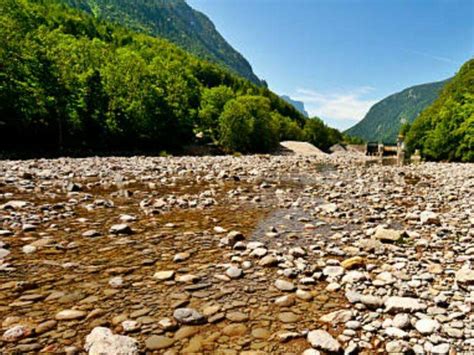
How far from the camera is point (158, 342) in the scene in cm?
368

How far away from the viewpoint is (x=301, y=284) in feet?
17.2

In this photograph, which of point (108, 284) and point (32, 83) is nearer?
point (108, 284)

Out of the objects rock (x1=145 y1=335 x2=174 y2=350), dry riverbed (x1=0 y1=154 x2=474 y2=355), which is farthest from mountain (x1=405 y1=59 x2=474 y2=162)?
rock (x1=145 y1=335 x2=174 y2=350)

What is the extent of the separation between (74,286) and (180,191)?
932 centimetres

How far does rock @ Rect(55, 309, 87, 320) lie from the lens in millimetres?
4074

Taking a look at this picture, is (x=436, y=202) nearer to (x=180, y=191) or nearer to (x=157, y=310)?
(x=180, y=191)

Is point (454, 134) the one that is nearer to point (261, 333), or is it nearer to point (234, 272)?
point (234, 272)

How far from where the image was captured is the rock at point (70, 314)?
4074 mm

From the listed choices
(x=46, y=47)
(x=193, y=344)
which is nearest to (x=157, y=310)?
(x=193, y=344)

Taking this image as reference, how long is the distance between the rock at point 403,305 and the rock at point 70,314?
3.86 m

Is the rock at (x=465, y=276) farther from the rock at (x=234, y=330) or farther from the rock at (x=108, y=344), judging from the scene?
the rock at (x=108, y=344)

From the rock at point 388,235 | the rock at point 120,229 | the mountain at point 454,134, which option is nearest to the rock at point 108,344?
the rock at point 120,229

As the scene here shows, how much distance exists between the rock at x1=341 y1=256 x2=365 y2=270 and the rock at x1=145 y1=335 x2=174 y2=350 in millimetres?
3411

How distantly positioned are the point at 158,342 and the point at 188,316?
1.84 feet
